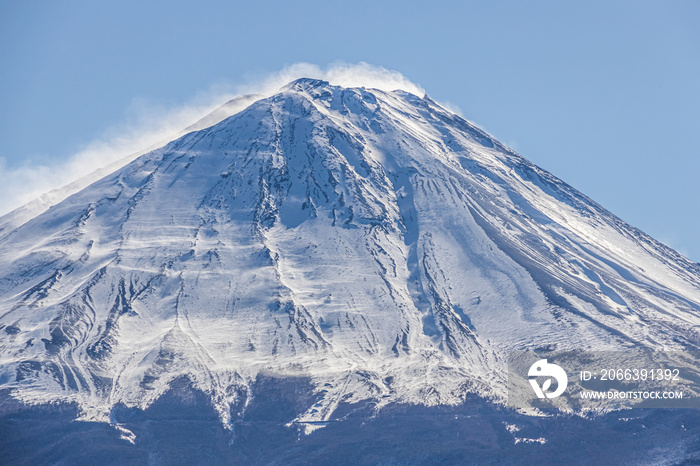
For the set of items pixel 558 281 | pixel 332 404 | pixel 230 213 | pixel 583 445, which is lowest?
pixel 583 445

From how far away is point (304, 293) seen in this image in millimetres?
159625

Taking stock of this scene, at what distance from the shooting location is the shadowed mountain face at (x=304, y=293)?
134 metres

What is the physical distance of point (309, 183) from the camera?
196000 millimetres

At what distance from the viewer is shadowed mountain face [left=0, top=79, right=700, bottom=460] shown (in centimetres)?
13450

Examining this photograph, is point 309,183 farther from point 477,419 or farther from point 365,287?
point 477,419

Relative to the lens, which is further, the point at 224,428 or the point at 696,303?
the point at 696,303

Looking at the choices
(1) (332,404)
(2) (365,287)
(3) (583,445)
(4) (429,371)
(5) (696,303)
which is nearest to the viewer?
(3) (583,445)

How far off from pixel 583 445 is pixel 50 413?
65.5 meters

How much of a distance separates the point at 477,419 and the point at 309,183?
79984mm

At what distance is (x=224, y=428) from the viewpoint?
124875mm

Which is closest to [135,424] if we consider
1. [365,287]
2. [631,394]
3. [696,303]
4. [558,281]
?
[365,287]

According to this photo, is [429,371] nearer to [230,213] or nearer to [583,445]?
[583,445]

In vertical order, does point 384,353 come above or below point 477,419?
above

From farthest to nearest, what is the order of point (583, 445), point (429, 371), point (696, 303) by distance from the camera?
point (696, 303) → point (429, 371) → point (583, 445)
